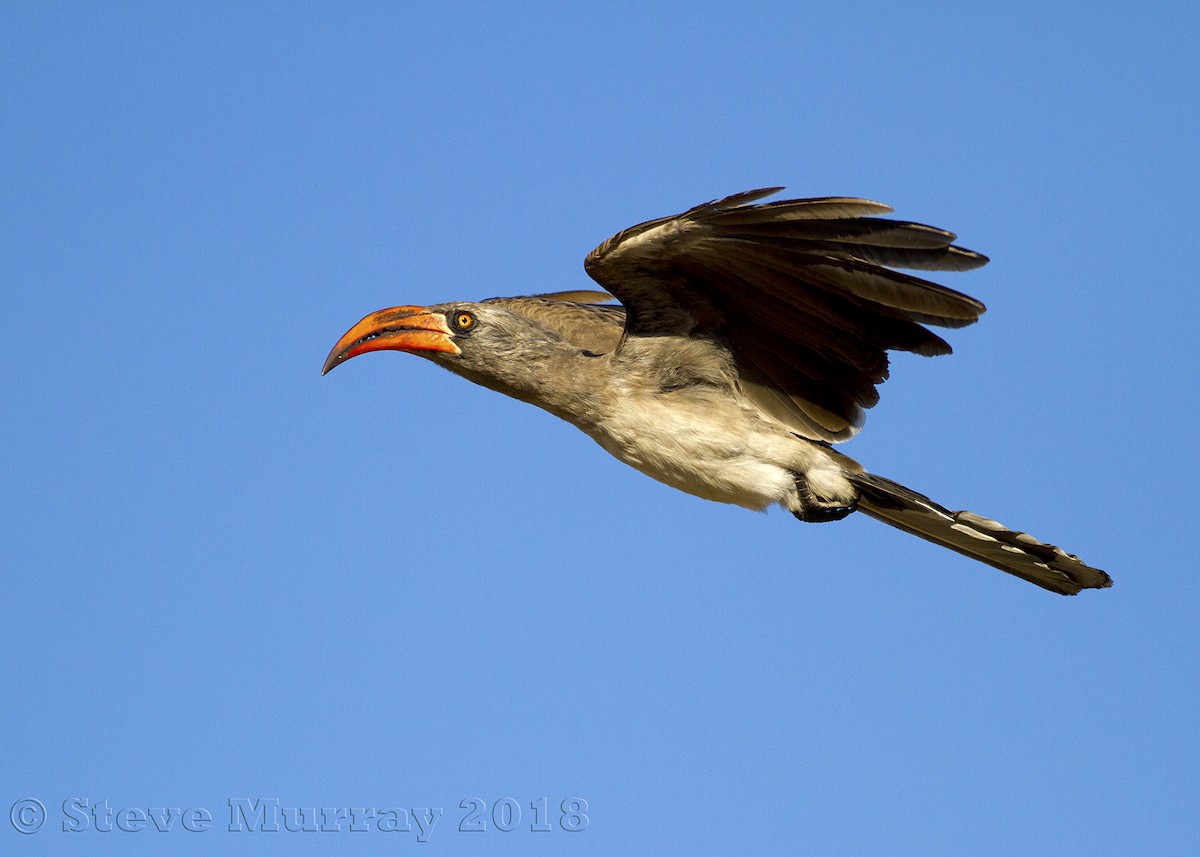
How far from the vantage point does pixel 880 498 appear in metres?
7.70

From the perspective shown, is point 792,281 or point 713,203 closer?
point 713,203

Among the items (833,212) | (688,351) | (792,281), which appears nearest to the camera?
(833,212)

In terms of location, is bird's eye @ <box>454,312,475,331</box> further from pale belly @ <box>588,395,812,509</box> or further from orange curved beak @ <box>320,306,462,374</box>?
pale belly @ <box>588,395,812,509</box>

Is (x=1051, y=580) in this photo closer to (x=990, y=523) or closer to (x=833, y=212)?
(x=990, y=523)

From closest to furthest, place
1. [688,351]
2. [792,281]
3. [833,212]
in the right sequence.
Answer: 1. [833,212]
2. [792,281]
3. [688,351]

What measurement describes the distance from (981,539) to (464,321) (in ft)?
10.1

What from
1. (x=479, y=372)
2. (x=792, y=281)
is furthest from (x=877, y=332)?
(x=479, y=372)

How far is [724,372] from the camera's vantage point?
766 centimetres

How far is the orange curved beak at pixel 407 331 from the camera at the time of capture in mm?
7738

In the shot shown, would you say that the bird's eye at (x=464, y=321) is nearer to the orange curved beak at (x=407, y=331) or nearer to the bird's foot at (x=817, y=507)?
the orange curved beak at (x=407, y=331)

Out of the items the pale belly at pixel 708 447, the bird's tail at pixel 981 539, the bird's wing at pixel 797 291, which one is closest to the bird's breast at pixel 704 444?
the pale belly at pixel 708 447

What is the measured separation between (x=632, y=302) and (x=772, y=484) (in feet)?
4.06

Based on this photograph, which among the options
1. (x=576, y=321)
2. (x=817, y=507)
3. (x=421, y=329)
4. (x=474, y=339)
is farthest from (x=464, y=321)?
(x=817, y=507)

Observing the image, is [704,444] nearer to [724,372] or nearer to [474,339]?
[724,372]
